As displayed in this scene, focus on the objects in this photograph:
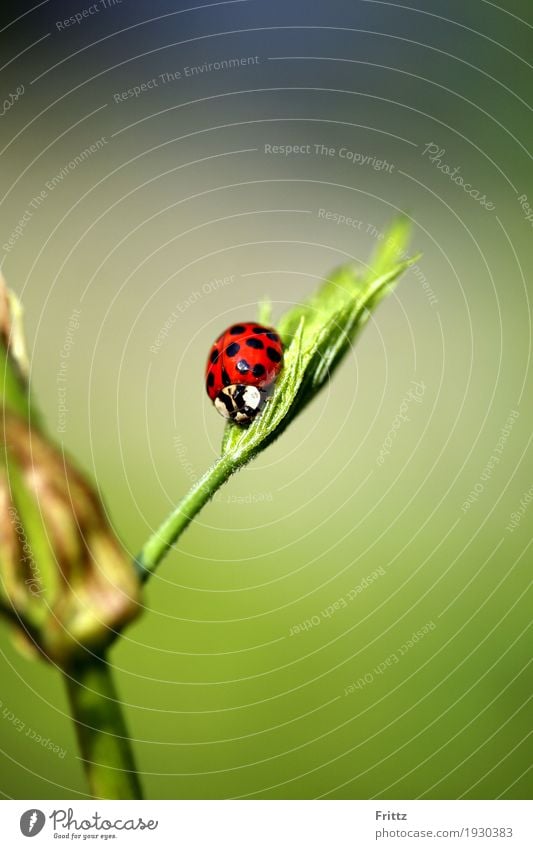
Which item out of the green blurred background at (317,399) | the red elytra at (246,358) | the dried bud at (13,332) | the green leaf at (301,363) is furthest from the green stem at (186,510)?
the green blurred background at (317,399)

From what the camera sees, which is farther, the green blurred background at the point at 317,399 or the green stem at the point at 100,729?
the green blurred background at the point at 317,399

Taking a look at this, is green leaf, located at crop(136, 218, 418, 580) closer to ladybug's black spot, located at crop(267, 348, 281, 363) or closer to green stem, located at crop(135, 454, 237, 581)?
green stem, located at crop(135, 454, 237, 581)

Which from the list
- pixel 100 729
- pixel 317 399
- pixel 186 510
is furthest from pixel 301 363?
pixel 317 399

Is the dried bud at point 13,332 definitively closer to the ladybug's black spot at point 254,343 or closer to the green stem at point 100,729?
the green stem at point 100,729

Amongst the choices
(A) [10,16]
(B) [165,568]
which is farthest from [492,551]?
(A) [10,16]

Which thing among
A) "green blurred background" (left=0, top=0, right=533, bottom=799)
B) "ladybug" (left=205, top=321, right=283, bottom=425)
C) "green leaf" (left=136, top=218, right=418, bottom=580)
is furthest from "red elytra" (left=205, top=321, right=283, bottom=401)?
"green blurred background" (left=0, top=0, right=533, bottom=799)
